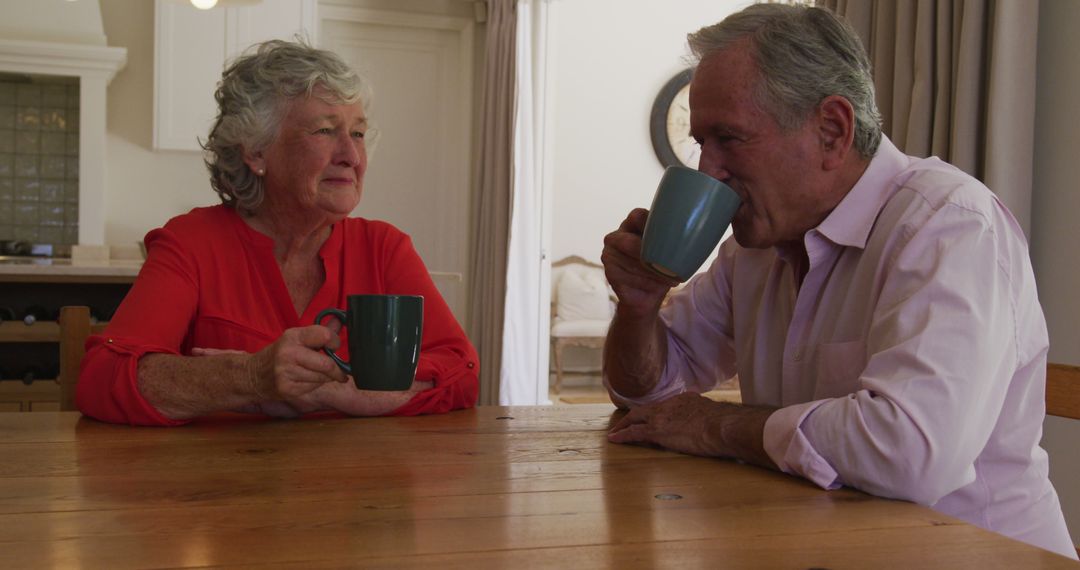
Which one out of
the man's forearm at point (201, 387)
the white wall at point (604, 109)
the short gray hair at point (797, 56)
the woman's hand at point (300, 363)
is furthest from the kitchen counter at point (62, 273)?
the white wall at point (604, 109)

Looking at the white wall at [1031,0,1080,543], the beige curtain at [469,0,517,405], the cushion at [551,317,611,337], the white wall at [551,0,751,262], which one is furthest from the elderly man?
the white wall at [551,0,751,262]

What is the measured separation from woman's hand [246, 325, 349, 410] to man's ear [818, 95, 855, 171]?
0.65 m

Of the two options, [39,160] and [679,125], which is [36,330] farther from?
[679,125]

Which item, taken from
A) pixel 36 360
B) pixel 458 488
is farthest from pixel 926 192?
pixel 36 360

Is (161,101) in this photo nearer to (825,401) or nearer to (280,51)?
(280,51)

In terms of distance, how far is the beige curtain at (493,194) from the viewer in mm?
5352

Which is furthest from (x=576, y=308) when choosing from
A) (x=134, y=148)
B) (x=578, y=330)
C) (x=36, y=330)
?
(x=36, y=330)

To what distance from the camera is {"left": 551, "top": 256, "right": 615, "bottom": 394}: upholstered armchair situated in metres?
7.15

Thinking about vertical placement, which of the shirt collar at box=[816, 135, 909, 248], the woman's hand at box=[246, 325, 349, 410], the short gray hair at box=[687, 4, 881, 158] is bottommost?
the woman's hand at box=[246, 325, 349, 410]

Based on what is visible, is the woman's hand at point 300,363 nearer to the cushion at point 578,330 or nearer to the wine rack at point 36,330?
the wine rack at point 36,330

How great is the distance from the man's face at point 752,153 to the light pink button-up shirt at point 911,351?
0.05 m

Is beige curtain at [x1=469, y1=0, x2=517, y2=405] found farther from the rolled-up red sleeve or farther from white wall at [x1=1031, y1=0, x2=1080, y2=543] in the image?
the rolled-up red sleeve

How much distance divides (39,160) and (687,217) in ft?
17.8

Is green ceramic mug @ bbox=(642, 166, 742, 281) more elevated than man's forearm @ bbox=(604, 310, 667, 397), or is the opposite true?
green ceramic mug @ bbox=(642, 166, 742, 281)
